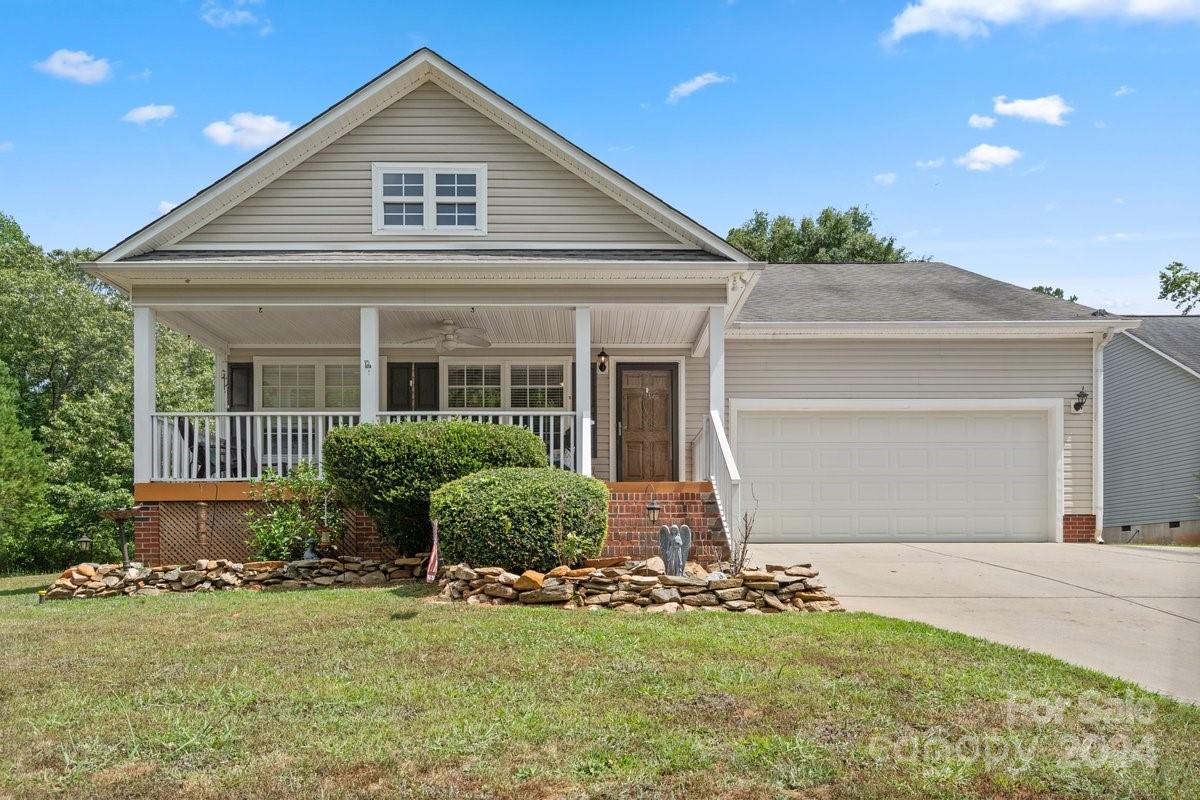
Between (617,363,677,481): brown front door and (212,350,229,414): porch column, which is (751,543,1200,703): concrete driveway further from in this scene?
(212,350,229,414): porch column

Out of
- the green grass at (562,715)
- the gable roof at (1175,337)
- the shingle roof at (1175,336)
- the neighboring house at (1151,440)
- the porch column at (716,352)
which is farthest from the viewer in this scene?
the shingle roof at (1175,336)

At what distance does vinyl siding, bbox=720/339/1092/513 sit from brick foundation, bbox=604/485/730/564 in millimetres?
3708

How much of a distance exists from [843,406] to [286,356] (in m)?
8.61

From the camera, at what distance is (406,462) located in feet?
27.2

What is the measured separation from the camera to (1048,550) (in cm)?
1125

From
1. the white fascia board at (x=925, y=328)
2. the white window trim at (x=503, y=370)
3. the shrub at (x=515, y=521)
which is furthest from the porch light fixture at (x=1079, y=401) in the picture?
the shrub at (x=515, y=521)

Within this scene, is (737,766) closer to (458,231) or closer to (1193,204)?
(458,231)

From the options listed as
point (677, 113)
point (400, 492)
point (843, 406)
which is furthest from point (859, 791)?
point (677, 113)

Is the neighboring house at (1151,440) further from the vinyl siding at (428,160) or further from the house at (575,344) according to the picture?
the vinyl siding at (428,160)

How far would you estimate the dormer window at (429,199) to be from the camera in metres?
10.9

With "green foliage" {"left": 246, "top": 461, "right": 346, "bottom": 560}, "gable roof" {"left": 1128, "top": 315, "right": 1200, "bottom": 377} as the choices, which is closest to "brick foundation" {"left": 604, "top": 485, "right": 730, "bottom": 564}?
"green foliage" {"left": 246, "top": 461, "right": 346, "bottom": 560}

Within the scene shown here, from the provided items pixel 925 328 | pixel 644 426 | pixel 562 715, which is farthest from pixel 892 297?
pixel 562 715

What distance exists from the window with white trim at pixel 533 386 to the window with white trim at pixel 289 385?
3134 mm

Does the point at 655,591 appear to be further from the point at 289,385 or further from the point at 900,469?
the point at 289,385
